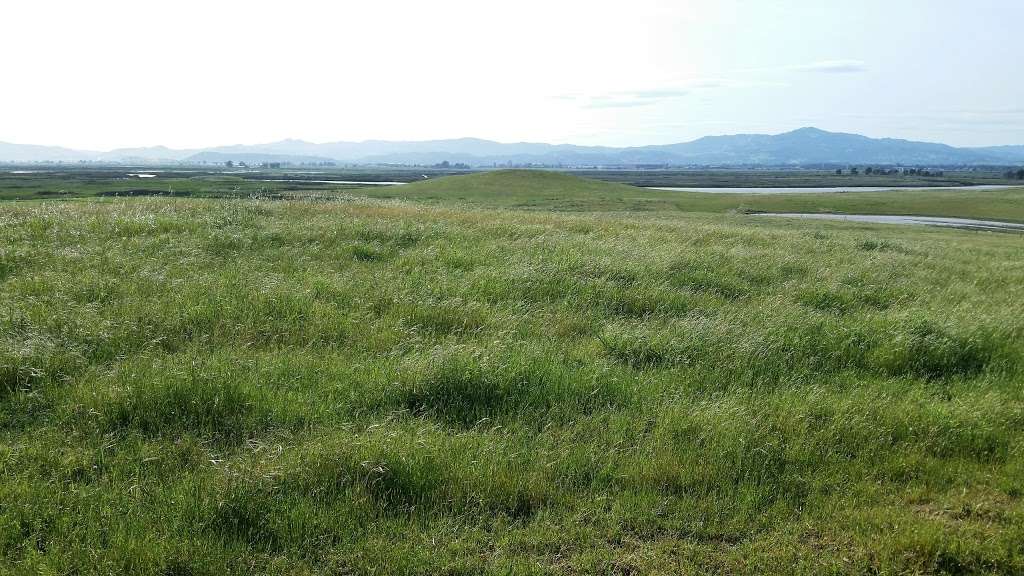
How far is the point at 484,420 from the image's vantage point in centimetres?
695

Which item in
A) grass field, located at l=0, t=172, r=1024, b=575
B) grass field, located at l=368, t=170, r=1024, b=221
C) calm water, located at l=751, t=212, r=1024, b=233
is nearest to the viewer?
grass field, located at l=0, t=172, r=1024, b=575

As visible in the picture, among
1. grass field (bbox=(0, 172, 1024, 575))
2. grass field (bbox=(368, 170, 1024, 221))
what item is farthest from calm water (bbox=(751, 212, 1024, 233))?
grass field (bbox=(0, 172, 1024, 575))

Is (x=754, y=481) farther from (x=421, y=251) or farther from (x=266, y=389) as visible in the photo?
(x=421, y=251)

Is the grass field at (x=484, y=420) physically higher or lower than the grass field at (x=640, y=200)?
lower

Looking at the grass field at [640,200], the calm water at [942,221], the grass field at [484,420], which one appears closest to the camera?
the grass field at [484,420]

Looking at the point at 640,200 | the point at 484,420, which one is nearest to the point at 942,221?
the point at 640,200

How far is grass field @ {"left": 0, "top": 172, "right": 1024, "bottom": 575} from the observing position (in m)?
5.00

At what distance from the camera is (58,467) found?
5613mm

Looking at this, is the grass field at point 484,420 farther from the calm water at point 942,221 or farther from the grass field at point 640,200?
the grass field at point 640,200

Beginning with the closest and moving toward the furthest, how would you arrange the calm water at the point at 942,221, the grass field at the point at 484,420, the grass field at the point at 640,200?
the grass field at the point at 484,420 → the calm water at the point at 942,221 → the grass field at the point at 640,200

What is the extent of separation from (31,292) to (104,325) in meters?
2.76

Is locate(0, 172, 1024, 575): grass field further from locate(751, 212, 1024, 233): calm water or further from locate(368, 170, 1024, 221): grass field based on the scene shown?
locate(368, 170, 1024, 221): grass field

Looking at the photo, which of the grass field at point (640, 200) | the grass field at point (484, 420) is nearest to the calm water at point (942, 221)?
the grass field at point (640, 200)

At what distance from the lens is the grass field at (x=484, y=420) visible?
16.4 feet
